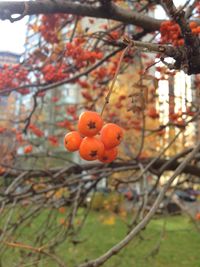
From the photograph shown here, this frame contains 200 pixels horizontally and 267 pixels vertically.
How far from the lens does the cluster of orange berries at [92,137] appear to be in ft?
4.35

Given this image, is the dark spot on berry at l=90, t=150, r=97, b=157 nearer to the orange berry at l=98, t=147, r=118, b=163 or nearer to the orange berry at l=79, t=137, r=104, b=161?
the orange berry at l=79, t=137, r=104, b=161

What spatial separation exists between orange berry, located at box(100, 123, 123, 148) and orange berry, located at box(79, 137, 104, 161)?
3 centimetres

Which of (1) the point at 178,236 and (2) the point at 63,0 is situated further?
(1) the point at 178,236

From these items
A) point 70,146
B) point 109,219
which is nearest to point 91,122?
point 70,146

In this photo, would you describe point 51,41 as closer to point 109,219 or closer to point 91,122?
point 91,122

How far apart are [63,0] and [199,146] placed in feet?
5.19

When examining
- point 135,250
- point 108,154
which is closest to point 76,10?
point 108,154

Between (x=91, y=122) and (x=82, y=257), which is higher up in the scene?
(x=91, y=122)

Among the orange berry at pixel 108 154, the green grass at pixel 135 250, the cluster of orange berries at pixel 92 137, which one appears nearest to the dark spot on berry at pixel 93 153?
the cluster of orange berries at pixel 92 137

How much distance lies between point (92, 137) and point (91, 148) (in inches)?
2.1

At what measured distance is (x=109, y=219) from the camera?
501 inches

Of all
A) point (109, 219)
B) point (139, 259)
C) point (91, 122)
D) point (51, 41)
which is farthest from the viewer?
point (109, 219)

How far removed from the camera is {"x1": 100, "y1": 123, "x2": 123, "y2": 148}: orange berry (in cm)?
138

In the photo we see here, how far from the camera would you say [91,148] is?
4.36 feet
